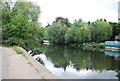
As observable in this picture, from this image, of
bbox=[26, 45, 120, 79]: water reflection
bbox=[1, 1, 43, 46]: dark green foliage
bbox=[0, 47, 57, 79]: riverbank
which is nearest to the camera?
bbox=[0, 47, 57, 79]: riverbank

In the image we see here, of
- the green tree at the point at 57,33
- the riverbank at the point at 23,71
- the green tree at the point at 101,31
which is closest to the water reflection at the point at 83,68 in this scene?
the riverbank at the point at 23,71

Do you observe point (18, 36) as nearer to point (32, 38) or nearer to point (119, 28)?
point (32, 38)

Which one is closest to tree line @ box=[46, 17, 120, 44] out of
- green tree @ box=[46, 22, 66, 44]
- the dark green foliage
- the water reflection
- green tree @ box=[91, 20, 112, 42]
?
green tree @ box=[91, 20, 112, 42]

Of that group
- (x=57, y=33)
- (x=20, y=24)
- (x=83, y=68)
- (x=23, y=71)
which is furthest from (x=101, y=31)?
(x=23, y=71)

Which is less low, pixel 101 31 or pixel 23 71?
pixel 101 31

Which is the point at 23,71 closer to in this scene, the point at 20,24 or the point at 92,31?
the point at 20,24

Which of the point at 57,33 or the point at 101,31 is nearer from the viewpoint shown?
the point at 101,31

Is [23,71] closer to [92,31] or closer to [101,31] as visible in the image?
[101,31]

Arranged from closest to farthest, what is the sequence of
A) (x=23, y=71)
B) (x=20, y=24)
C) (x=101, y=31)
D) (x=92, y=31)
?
(x=23, y=71)
(x=20, y=24)
(x=101, y=31)
(x=92, y=31)

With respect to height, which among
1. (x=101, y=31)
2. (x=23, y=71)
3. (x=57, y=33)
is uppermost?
(x=101, y=31)

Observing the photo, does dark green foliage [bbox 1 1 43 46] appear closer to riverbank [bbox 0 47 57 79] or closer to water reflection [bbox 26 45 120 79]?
water reflection [bbox 26 45 120 79]

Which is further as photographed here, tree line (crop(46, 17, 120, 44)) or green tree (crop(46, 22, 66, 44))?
green tree (crop(46, 22, 66, 44))

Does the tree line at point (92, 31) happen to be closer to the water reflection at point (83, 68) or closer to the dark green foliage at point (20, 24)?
the dark green foliage at point (20, 24)

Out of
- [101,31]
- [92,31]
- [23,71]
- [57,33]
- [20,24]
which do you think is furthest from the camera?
[57,33]
